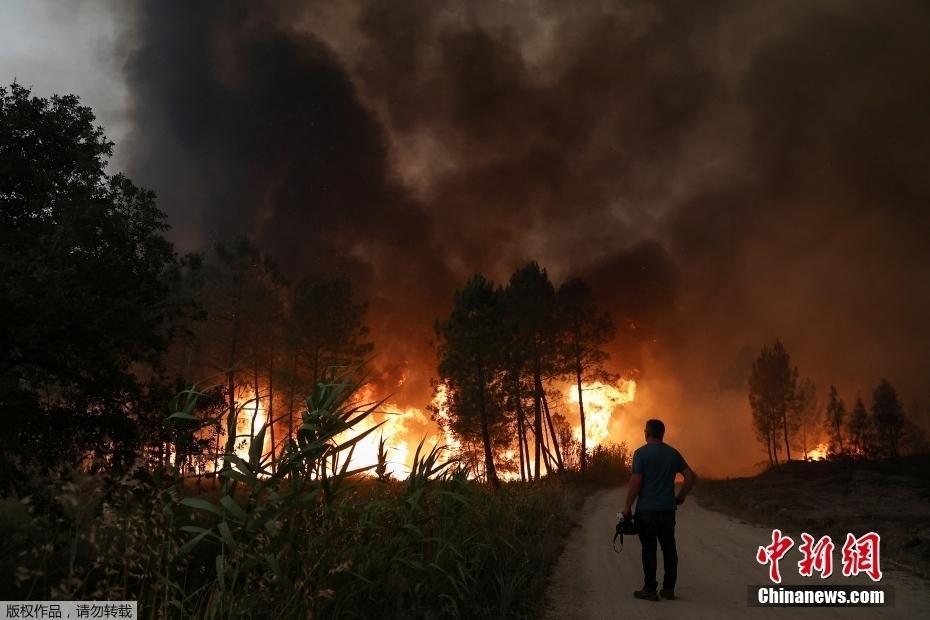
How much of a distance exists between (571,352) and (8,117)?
32403mm

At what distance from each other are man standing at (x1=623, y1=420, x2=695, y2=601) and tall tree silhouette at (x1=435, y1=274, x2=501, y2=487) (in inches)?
1123

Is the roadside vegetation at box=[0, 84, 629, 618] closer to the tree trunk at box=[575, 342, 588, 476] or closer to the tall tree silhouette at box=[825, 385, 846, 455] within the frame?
the tree trunk at box=[575, 342, 588, 476]

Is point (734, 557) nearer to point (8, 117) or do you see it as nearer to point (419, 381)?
point (8, 117)

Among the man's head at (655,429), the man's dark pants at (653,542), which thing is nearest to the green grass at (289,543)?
the man's dark pants at (653,542)

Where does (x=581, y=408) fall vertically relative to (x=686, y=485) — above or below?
above

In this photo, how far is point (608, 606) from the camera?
7.36 metres

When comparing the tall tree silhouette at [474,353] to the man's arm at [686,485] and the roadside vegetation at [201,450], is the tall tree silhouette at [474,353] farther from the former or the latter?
the man's arm at [686,485]

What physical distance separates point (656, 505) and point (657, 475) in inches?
14.1

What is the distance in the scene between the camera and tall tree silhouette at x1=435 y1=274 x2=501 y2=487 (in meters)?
36.7

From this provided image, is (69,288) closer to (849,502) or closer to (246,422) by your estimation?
(246,422)

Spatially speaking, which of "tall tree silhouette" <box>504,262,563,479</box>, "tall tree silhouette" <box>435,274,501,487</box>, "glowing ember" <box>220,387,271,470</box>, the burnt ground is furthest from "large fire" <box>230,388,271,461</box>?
"tall tree silhouette" <box>504,262,563,479</box>

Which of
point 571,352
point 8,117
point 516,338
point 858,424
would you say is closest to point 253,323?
point 516,338

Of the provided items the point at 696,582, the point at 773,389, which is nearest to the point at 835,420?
the point at 773,389

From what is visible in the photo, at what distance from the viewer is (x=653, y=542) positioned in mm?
7789
